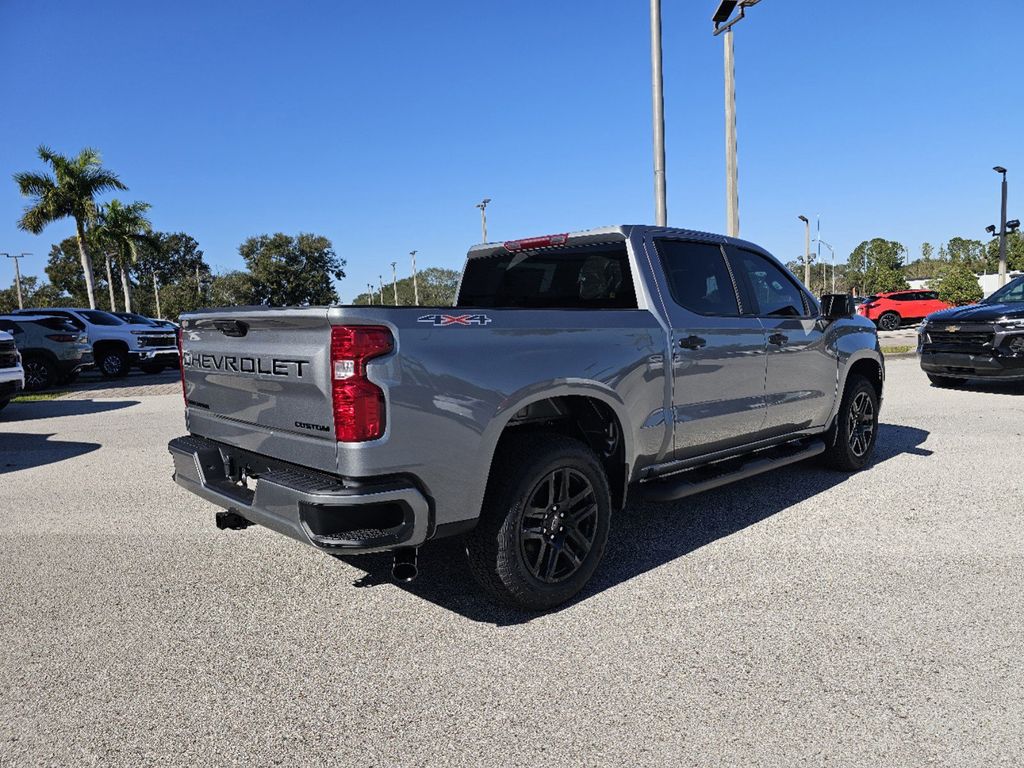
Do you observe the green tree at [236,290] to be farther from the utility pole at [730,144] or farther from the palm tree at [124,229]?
the utility pole at [730,144]

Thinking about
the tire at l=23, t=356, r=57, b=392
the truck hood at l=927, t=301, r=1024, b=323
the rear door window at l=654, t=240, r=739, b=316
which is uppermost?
the rear door window at l=654, t=240, r=739, b=316

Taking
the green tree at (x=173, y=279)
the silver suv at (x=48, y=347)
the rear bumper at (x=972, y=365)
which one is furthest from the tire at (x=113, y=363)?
the green tree at (x=173, y=279)

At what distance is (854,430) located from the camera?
5.89 m

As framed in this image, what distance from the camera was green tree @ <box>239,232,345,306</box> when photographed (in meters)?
58.3

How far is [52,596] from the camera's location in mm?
3695

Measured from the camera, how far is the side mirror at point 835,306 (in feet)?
17.4

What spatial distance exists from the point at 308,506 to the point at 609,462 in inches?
65.5

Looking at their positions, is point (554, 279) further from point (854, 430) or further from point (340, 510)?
point (854, 430)

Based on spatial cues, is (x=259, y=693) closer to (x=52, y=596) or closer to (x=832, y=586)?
(x=52, y=596)

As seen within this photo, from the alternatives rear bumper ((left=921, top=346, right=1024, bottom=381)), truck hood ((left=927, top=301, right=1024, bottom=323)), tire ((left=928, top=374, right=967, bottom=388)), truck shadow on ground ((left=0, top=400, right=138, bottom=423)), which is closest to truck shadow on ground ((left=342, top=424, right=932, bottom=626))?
rear bumper ((left=921, top=346, right=1024, bottom=381))

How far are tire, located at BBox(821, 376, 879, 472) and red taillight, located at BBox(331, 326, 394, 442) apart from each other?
424 centimetres

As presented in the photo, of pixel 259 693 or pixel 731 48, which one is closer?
pixel 259 693

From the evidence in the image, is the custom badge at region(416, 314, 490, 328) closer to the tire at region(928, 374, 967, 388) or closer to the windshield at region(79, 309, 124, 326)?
the tire at region(928, 374, 967, 388)

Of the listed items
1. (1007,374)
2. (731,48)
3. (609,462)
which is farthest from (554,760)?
(731,48)
